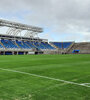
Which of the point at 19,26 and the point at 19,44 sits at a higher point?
the point at 19,26

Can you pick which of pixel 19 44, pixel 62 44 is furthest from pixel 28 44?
pixel 62 44

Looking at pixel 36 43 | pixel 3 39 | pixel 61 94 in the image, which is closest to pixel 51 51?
pixel 36 43

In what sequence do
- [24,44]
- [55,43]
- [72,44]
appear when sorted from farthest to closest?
[55,43], [72,44], [24,44]

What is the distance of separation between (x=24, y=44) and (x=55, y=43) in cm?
2567

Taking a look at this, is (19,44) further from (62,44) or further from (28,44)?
(62,44)

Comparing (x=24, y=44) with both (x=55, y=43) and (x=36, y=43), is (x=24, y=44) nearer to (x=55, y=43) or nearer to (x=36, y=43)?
(x=36, y=43)

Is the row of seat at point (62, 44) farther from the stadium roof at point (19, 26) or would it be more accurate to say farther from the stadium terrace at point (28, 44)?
the stadium roof at point (19, 26)

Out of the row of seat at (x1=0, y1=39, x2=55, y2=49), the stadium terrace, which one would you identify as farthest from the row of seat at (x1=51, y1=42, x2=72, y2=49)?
the row of seat at (x1=0, y1=39, x2=55, y2=49)

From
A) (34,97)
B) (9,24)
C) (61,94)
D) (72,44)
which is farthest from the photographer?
(72,44)

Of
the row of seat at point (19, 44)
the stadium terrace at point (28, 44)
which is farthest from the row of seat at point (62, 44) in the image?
the row of seat at point (19, 44)

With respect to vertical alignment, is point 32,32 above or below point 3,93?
above

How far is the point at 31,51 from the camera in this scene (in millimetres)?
73312

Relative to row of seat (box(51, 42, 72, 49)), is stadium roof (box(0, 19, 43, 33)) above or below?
above

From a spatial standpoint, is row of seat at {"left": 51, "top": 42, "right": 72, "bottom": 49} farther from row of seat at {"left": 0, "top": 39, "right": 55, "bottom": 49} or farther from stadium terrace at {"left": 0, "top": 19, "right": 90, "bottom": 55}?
row of seat at {"left": 0, "top": 39, "right": 55, "bottom": 49}
